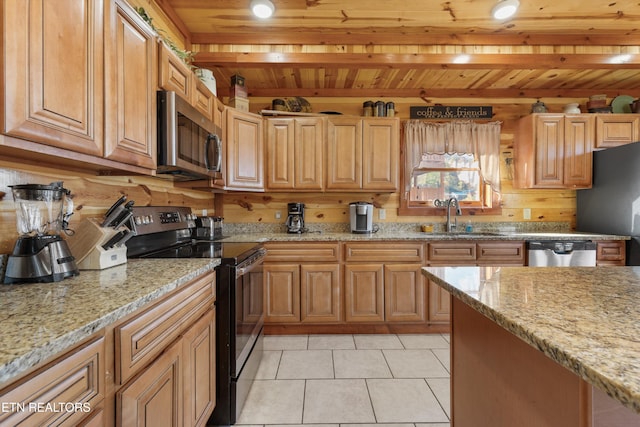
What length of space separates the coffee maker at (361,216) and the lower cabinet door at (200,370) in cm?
188

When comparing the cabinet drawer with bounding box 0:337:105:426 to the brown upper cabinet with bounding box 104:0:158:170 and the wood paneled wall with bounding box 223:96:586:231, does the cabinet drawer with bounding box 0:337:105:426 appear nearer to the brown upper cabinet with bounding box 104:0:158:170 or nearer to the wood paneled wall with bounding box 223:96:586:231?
the brown upper cabinet with bounding box 104:0:158:170

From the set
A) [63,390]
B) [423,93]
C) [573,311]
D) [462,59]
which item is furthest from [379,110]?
[63,390]

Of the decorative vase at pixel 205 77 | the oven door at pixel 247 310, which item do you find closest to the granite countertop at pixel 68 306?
the oven door at pixel 247 310

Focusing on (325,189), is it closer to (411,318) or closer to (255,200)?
(255,200)

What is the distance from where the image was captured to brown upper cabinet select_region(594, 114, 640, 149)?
311 centimetres

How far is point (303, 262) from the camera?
2.79 meters

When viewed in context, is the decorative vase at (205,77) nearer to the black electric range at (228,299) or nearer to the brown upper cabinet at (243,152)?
the brown upper cabinet at (243,152)

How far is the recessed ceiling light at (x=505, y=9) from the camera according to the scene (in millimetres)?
2117

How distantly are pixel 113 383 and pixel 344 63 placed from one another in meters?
2.67

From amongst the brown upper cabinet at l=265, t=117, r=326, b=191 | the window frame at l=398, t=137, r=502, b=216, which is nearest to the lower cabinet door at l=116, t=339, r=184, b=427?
the brown upper cabinet at l=265, t=117, r=326, b=191

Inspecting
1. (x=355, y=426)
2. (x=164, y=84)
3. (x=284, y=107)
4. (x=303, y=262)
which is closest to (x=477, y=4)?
(x=284, y=107)

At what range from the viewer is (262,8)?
2.13 meters

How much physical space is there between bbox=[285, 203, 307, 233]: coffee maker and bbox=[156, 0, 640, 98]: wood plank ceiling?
4.34 feet

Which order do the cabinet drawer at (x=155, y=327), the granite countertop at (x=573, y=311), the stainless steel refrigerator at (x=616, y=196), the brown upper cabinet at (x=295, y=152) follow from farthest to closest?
the brown upper cabinet at (x=295, y=152), the stainless steel refrigerator at (x=616, y=196), the cabinet drawer at (x=155, y=327), the granite countertop at (x=573, y=311)
